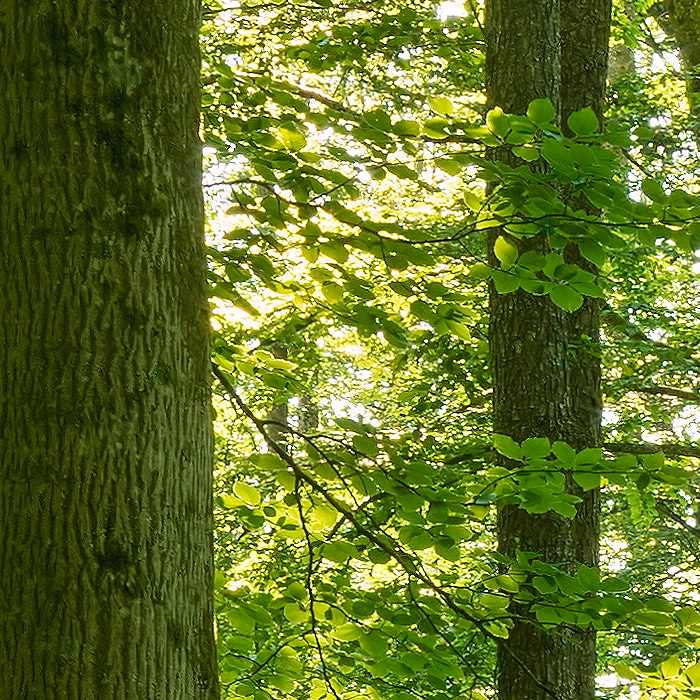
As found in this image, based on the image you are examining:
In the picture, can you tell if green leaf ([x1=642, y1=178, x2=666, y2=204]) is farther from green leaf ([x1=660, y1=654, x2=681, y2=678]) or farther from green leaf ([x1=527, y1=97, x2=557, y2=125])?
green leaf ([x1=660, y1=654, x2=681, y2=678])

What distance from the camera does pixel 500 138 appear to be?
7.53ft

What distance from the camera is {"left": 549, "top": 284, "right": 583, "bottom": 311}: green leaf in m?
2.22

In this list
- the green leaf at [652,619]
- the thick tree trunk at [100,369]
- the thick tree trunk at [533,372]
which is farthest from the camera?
the thick tree trunk at [533,372]

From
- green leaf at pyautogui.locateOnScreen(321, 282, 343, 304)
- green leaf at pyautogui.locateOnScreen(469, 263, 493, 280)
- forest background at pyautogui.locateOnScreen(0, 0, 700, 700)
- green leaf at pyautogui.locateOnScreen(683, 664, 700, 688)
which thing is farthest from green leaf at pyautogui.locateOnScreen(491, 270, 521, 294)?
green leaf at pyautogui.locateOnScreen(683, 664, 700, 688)

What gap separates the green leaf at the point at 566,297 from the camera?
222cm

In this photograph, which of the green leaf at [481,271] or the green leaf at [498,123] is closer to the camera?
the green leaf at [498,123]

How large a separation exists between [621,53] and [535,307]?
781cm

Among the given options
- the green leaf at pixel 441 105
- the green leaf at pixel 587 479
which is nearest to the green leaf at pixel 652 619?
the green leaf at pixel 587 479

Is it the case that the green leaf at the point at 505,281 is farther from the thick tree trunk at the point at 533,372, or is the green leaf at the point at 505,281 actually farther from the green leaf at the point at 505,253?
the thick tree trunk at the point at 533,372

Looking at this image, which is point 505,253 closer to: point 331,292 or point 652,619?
point 331,292

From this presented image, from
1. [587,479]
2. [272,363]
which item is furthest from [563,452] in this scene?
[272,363]

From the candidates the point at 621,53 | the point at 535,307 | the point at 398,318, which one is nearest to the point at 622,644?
the point at 398,318

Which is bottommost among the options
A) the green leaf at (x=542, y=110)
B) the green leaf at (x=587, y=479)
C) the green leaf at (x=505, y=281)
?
the green leaf at (x=587, y=479)

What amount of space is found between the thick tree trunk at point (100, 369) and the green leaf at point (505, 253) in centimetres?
99
